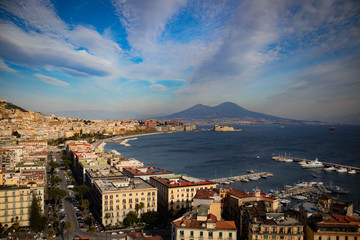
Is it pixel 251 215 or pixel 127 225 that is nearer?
pixel 251 215

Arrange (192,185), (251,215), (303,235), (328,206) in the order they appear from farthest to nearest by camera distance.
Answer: (192,185) → (328,206) → (251,215) → (303,235)

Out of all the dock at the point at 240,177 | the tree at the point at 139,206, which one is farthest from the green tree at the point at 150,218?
the dock at the point at 240,177

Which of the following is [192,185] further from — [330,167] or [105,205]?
[330,167]

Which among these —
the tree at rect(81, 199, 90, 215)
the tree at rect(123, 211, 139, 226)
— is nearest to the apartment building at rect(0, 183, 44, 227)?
the tree at rect(81, 199, 90, 215)

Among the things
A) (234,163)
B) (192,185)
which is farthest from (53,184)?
(234,163)

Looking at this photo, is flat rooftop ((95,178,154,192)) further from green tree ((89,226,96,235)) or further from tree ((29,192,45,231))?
tree ((29,192,45,231))

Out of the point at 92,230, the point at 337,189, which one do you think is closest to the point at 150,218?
the point at 92,230
